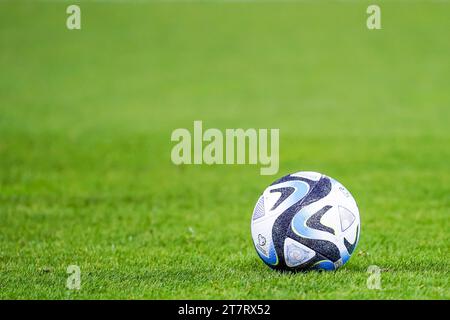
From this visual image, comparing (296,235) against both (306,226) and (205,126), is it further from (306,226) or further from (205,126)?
(205,126)

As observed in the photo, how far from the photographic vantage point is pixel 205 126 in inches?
939

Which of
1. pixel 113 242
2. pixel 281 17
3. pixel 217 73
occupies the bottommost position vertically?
pixel 113 242

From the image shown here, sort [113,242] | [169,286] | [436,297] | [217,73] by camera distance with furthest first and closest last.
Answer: [217,73]
[113,242]
[169,286]
[436,297]

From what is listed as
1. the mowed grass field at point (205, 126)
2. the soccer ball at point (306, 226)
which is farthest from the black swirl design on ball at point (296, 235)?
the mowed grass field at point (205, 126)

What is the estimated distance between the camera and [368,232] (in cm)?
1109

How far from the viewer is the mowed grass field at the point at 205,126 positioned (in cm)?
856

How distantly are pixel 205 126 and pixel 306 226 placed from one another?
1613 centimetres

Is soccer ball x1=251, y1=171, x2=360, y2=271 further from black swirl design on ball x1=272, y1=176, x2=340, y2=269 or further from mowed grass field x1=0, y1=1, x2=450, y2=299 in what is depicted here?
mowed grass field x1=0, y1=1, x2=450, y2=299

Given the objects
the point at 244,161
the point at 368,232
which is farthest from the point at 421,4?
the point at 368,232

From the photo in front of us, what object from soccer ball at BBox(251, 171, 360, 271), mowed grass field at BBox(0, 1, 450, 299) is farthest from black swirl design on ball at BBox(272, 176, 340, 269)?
mowed grass field at BBox(0, 1, 450, 299)

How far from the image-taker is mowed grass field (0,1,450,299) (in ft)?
28.1

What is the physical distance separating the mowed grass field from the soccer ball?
0.24m

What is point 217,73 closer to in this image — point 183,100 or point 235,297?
point 183,100

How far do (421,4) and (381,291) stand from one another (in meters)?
39.0
